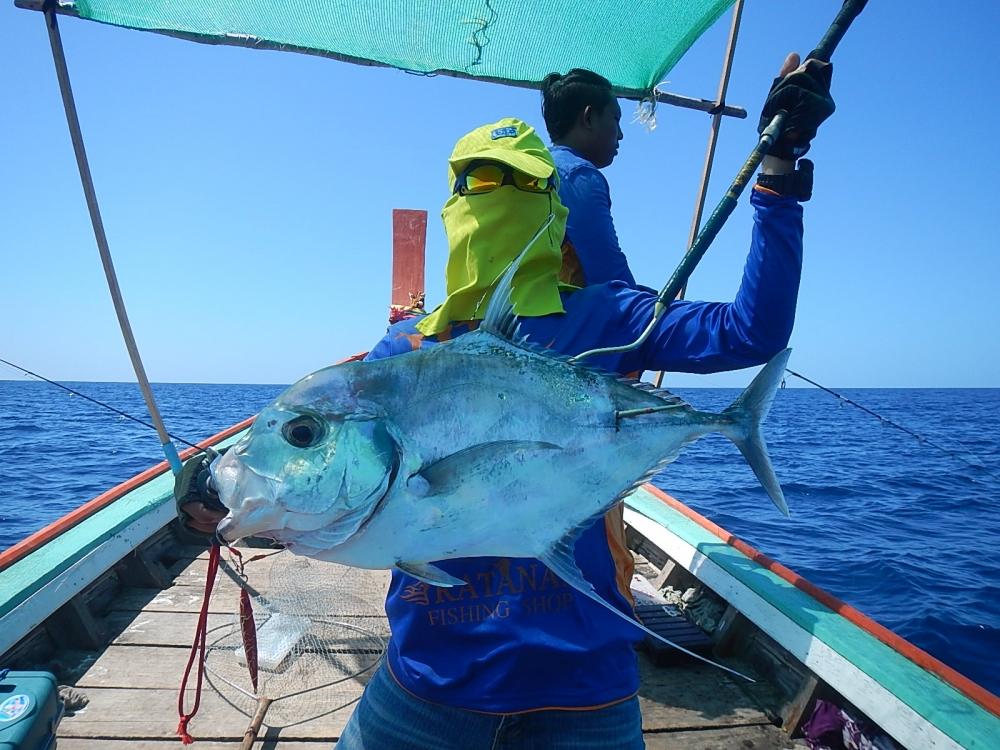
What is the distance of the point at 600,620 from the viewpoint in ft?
5.51

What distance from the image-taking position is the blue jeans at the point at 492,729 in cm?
160

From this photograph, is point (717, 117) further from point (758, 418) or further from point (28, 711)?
point (28, 711)

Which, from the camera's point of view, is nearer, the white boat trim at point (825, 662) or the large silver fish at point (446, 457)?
the large silver fish at point (446, 457)

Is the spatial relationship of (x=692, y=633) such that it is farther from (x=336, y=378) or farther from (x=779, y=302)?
(x=336, y=378)

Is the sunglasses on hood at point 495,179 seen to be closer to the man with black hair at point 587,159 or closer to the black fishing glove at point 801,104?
the black fishing glove at point 801,104

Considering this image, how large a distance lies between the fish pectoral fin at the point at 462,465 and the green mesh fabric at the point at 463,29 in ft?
9.56

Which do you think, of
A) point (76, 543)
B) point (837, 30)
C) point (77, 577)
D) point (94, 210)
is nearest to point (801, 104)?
point (837, 30)

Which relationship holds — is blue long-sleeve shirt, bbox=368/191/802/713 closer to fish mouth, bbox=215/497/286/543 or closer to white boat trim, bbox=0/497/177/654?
fish mouth, bbox=215/497/286/543

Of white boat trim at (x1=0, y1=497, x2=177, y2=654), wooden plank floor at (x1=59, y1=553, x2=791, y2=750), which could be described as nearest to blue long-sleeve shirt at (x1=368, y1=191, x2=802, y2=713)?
wooden plank floor at (x1=59, y1=553, x2=791, y2=750)

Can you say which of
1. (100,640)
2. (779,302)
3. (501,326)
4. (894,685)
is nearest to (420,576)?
(501,326)

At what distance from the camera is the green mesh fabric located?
3174 millimetres

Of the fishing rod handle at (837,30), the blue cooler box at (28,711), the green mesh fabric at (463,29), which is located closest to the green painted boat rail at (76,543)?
the blue cooler box at (28,711)

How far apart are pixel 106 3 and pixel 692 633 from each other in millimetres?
4585

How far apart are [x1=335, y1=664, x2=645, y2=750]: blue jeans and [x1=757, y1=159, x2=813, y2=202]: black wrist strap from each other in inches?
56.1
